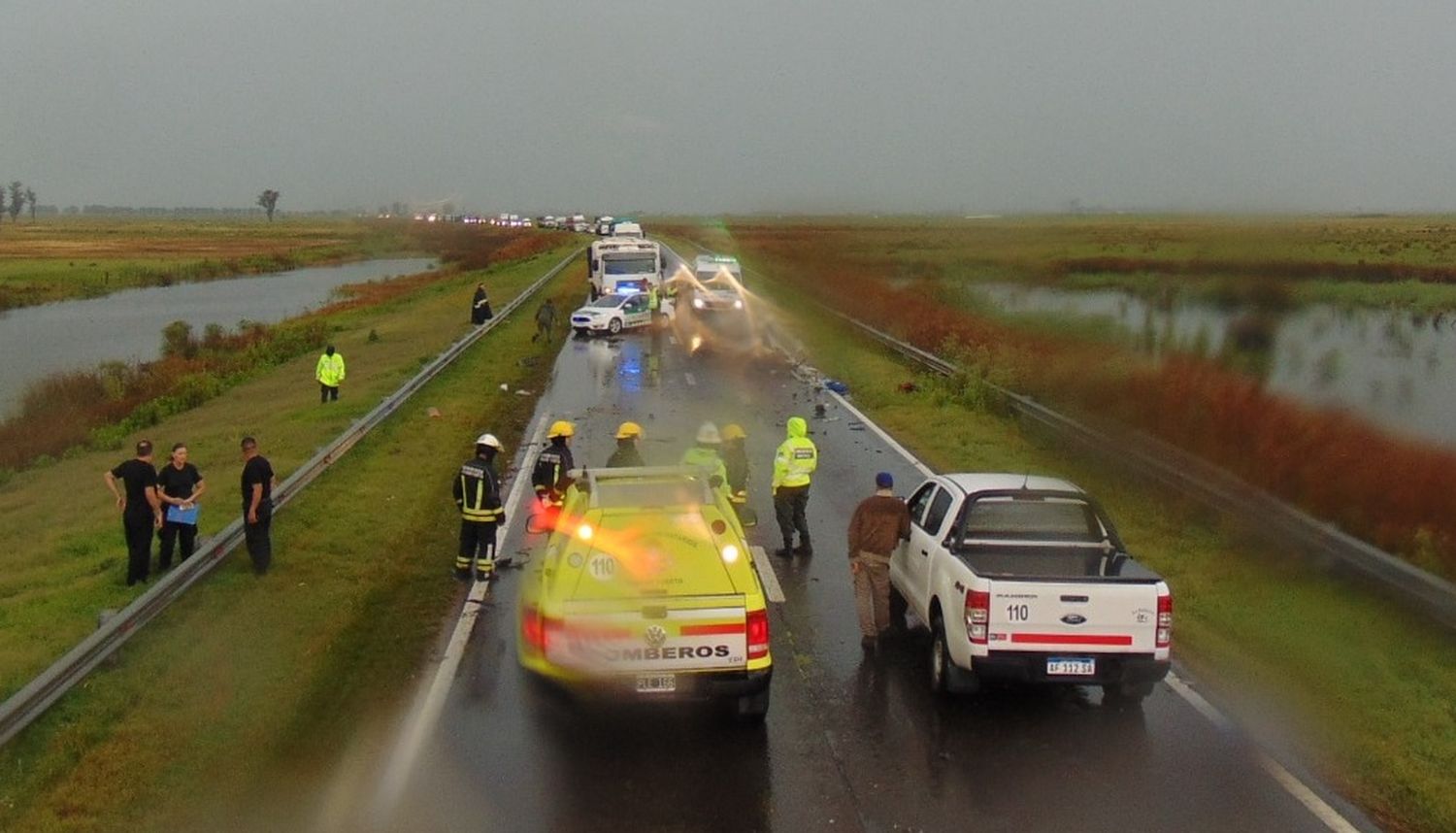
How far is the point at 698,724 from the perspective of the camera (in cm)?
890

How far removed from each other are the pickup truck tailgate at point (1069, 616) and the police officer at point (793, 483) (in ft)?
15.8

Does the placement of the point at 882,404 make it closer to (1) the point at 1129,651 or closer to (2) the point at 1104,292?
(2) the point at 1104,292

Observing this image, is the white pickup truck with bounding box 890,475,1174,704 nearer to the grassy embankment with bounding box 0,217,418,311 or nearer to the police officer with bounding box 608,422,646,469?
the police officer with bounding box 608,422,646,469

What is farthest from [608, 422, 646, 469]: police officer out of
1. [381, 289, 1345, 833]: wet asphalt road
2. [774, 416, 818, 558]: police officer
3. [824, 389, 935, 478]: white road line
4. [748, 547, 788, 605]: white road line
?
[824, 389, 935, 478]: white road line

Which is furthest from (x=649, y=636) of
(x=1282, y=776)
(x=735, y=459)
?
(x=735, y=459)

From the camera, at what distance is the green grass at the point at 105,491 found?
11859mm

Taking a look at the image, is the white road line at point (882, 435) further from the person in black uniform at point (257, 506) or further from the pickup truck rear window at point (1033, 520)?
the person in black uniform at point (257, 506)

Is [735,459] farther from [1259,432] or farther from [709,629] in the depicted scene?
[1259,432]

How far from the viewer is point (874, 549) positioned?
1066 cm

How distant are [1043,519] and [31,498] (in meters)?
18.0

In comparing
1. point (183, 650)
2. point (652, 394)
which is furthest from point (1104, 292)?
point (183, 650)

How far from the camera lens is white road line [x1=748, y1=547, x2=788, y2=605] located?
40.0 feet

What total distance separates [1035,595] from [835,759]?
1.80 m

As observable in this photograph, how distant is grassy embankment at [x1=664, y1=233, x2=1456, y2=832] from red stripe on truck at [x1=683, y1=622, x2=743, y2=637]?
399 centimetres
